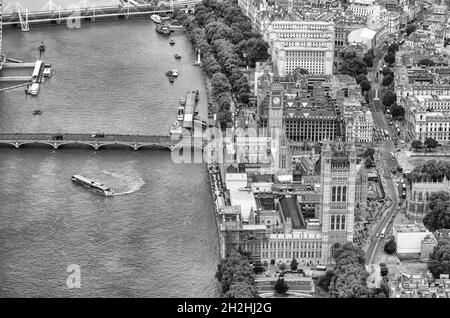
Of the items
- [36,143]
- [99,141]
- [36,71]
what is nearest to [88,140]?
[99,141]

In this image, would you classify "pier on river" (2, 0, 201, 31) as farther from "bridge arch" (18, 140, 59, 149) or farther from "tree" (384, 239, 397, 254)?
"tree" (384, 239, 397, 254)

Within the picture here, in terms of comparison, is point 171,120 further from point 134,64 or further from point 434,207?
point 434,207

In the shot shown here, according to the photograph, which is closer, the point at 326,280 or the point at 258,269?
the point at 326,280

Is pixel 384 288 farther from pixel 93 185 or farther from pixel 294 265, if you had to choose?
pixel 93 185

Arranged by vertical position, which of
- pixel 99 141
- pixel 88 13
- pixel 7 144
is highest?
pixel 88 13

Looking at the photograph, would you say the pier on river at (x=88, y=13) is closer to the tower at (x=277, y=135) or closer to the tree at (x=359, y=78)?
the tree at (x=359, y=78)

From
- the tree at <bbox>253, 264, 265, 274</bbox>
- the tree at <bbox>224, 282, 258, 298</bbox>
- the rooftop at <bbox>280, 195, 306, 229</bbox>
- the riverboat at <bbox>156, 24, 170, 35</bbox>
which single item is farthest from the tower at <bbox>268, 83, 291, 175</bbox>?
the riverboat at <bbox>156, 24, 170, 35</bbox>

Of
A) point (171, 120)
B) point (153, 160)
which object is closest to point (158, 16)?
point (171, 120)
